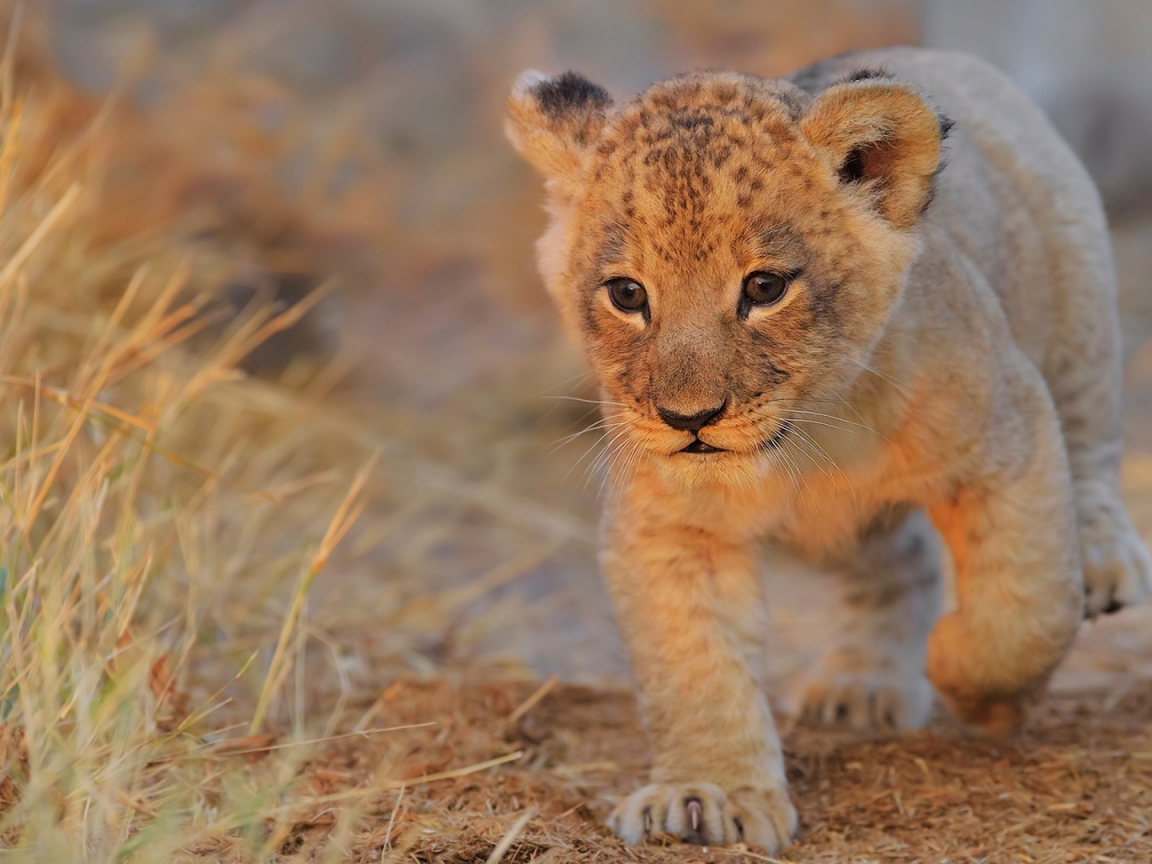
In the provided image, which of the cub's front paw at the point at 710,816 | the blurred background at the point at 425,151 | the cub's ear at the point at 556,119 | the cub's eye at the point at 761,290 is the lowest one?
the cub's front paw at the point at 710,816

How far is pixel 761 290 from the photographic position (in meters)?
3.13

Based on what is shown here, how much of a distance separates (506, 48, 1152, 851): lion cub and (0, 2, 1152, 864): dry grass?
34 cm

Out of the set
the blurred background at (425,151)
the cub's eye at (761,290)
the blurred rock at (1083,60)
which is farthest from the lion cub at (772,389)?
the blurred rock at (1083,60)

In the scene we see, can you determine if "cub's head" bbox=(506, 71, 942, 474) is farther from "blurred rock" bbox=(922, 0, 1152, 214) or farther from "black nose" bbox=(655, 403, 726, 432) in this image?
"blurred rock" bbox=(922, 0, 1152, 214)

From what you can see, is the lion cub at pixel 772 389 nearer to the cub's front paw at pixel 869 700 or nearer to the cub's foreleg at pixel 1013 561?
the cub's foreleg at pixel 1013 561

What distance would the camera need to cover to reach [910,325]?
341cm

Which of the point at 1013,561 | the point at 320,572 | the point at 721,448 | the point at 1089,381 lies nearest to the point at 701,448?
the point at 721,448

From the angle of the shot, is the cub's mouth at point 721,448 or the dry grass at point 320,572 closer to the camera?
the dry grass at point 320,572

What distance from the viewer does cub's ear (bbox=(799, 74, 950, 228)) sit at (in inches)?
123

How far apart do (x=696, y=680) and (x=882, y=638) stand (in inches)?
51.8

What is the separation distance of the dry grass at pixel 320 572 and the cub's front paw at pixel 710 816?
84mm

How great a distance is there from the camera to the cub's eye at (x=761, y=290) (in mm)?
3127

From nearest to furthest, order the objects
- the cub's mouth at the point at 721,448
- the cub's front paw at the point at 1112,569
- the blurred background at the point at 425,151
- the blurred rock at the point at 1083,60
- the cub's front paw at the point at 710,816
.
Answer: the cub's mouth at the point at 721,448
the cub's front paw at the point at 710,816
the cub's front paw at the point at 1112,569
the blurred background at the point at 425,151
the blurred rock at the point at 1083,60

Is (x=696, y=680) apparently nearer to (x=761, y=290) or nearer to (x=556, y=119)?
(x=761, y=290)
